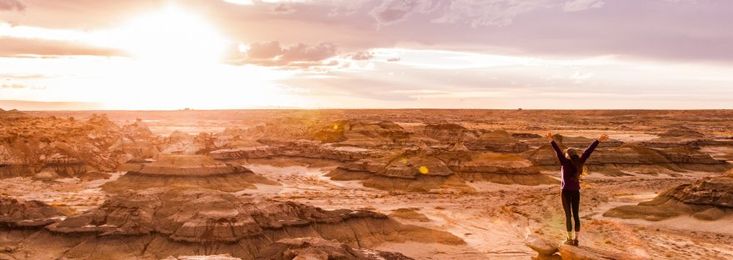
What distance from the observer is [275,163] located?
97.0 m

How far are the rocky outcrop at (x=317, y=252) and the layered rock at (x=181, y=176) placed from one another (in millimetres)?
40025

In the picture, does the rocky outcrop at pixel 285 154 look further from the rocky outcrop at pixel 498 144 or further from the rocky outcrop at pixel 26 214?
the rocky outcrop at pixel 26 214

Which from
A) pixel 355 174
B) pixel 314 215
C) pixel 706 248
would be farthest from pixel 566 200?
pixel 355 174

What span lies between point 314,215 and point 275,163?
2340 inches

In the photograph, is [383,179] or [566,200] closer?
[566,200]

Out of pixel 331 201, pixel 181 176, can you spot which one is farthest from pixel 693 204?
pixel 181 176

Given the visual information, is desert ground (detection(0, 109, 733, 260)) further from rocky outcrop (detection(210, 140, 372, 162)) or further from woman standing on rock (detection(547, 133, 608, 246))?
woman standing on rock (detection(547, 133, 608, 246))

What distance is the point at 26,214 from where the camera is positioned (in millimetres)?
37656

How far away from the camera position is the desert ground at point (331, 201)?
1326 inches

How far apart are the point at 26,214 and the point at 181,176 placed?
1156 inches

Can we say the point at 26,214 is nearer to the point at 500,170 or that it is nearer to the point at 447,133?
the point at 500,170

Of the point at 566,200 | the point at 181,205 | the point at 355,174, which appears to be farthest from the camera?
the point at 355,174

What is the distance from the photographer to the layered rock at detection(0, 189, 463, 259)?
32844 mm

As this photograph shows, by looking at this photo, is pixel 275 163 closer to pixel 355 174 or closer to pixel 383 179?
pixel 355 174
